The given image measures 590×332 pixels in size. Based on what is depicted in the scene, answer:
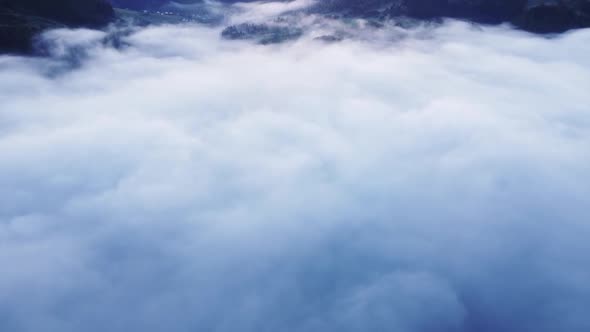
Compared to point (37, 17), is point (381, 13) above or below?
below

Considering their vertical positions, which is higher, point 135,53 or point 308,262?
point 135,53

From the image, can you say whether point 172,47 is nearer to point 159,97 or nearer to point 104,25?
point 104,25

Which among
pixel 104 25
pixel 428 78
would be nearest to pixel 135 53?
pixel 104 25

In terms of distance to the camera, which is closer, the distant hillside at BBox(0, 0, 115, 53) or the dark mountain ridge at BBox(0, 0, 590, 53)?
the distant hillside at BBox(0, 0, 115, 53)

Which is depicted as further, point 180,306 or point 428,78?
point 428,78

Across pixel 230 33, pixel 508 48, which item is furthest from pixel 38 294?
pixel 508 48

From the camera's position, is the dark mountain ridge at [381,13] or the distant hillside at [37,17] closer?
the distant hillside at [37,17]

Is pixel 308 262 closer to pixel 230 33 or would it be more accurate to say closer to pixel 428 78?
pixel 428 78

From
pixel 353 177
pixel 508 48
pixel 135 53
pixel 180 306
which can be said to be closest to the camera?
pixel 180 306

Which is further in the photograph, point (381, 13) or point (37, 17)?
point (381, 13)

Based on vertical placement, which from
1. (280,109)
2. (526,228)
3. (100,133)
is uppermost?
(100,133)

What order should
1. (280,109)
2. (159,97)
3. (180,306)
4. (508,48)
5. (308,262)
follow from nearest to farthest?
(180,306) → (308,262) → (280,109) → (159,97) → (508,48)
